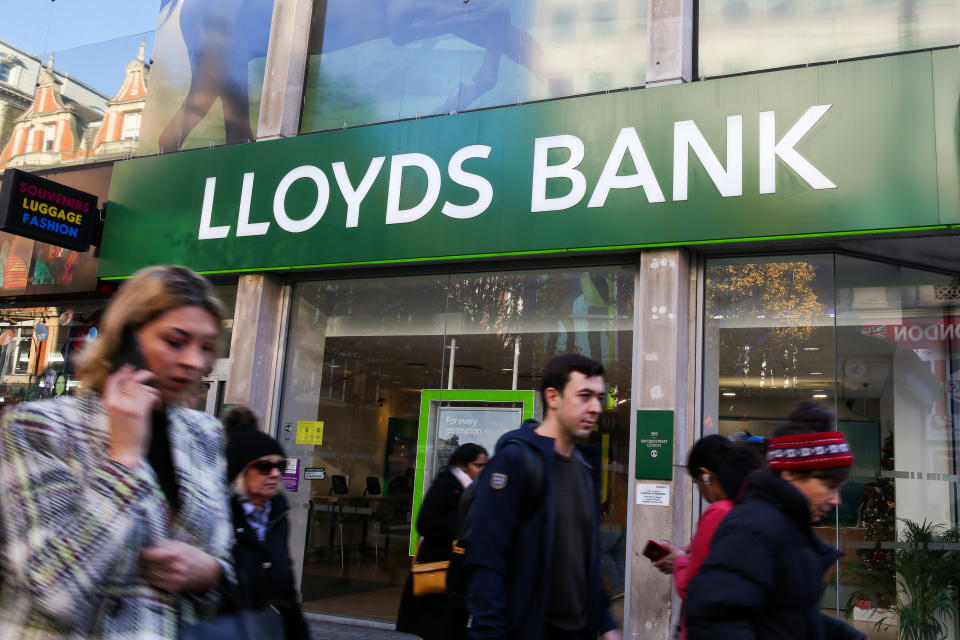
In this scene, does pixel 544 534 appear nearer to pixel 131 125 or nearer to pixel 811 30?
pixel 811 30

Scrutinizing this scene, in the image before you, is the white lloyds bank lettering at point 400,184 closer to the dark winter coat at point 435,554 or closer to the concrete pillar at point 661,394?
the concrete pillar at point 661,394

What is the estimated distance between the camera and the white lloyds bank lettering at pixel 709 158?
728cm

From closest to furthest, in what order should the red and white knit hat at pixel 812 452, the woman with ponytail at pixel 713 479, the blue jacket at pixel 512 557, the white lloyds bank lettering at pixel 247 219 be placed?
1. the red and white knit hat at pixel 812 452
2. the blue jacket at pixel 512 557
3. the woman with ponytail at pixel 713 479
4. the white lloyds bank lettering at pixel 247 219

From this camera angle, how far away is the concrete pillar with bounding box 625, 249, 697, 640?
7.17 meters

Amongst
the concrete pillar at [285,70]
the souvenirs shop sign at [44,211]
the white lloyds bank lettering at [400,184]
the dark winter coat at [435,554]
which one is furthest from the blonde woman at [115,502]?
the souvenirs shop sign at [44,211]

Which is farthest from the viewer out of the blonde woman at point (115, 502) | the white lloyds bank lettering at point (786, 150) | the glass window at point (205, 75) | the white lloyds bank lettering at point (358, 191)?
the glass window at point (205, 75)

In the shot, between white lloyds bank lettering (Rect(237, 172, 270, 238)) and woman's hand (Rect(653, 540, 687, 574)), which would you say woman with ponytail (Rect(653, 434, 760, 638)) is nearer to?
woman's hand (Rect(653, 540, 687, 574))

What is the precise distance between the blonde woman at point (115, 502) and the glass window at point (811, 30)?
766 centimetres

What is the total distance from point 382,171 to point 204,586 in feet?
25.5

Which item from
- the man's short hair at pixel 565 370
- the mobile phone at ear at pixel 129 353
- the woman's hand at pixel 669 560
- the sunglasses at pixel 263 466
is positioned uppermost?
the man's short hair at pixel 565 370

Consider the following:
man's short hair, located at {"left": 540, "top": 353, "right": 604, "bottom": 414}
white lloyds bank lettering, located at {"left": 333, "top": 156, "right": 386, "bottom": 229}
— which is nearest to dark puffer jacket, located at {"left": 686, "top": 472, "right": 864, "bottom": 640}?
man's short hair, located at {"left": 540, "top": 353, "right": 604, "bottom": 414}

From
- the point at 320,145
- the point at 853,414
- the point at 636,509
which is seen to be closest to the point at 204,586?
the point at 636,509

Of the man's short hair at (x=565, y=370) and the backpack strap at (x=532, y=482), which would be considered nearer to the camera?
the backpack strap at (x=532, y=482)

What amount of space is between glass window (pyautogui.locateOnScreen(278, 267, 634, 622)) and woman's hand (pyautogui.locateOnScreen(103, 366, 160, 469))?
664 cm
